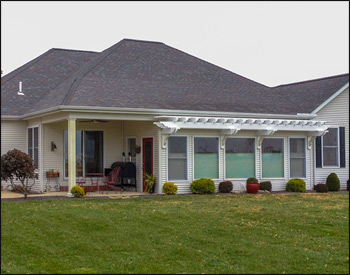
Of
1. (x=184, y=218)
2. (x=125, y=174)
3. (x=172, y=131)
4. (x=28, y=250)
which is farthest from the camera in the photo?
(x=125, y=174)

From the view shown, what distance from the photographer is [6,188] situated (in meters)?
20.3

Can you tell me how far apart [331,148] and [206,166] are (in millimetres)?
5542

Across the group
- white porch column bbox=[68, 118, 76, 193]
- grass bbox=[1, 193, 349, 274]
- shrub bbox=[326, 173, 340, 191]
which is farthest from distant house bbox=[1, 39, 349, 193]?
grass bbox=[1, 193, 349, 274]

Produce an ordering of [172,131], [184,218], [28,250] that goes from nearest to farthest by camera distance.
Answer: [28,250] → [184,218] → [172,131]

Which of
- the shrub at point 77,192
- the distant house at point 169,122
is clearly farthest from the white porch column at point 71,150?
the shrub at point 77,192

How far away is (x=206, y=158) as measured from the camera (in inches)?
725

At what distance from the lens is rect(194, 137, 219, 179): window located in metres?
18.3

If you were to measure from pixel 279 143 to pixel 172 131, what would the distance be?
469 cm

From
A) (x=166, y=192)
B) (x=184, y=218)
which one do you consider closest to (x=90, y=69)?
(x=166, y=192)

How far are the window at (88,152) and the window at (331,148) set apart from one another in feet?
→ 27.6

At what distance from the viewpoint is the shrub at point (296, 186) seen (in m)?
19.1

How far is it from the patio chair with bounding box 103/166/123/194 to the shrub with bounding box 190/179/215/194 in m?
2.58

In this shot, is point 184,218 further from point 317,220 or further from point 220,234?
point 317,220

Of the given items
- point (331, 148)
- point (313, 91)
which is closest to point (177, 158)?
point (331, 148)
